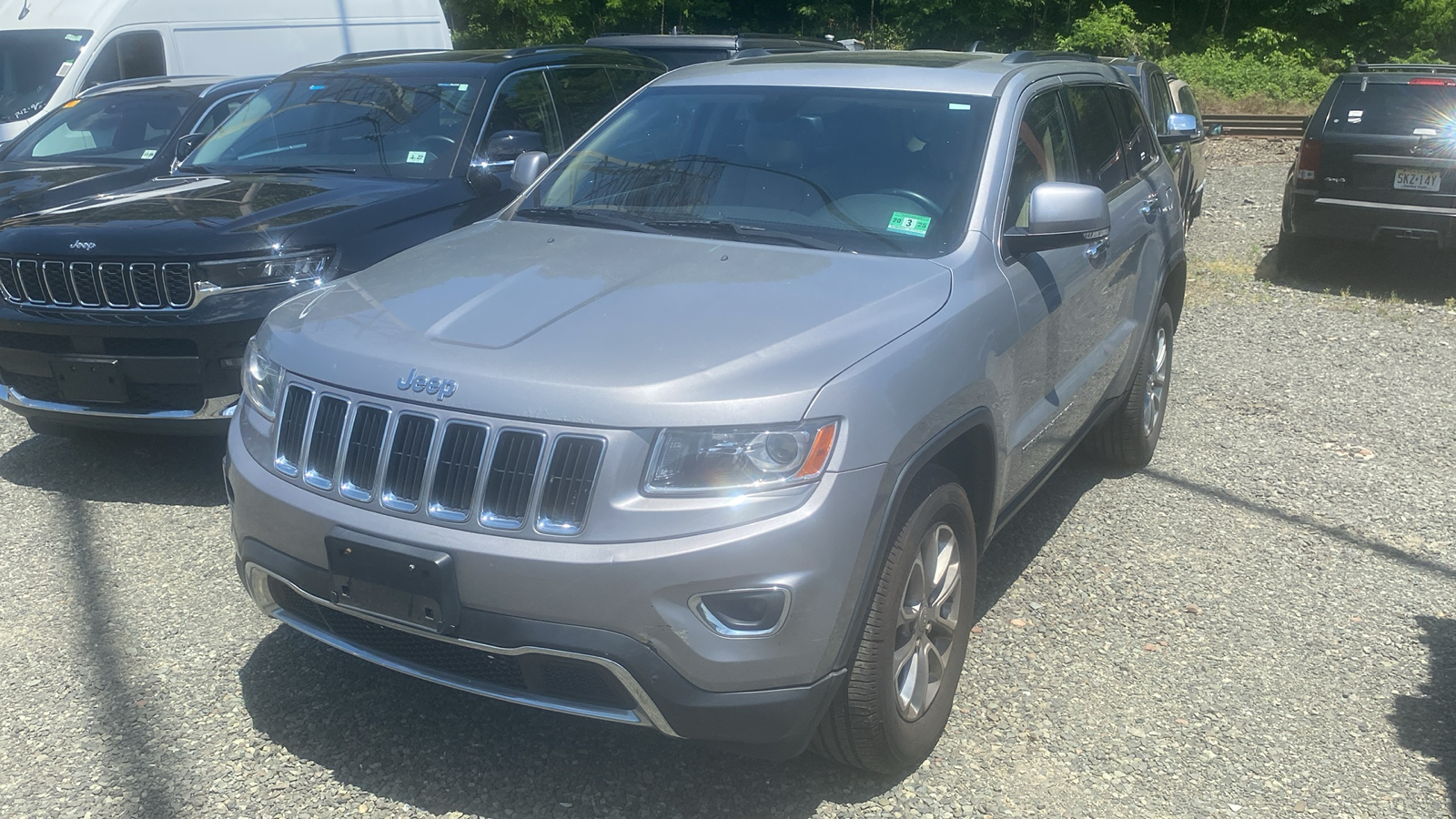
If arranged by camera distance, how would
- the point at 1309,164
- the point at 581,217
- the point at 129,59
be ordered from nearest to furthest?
the point at 581,217, the point at 1309,164, the point at 129,59

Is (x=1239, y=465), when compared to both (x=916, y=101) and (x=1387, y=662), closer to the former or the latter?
(x=1387, y=662)

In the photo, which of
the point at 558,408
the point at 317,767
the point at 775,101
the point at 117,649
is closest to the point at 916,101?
the point at 775,101

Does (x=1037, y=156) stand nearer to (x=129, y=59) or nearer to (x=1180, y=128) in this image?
(x=1180, y=128)

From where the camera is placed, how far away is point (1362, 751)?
11.4 ft

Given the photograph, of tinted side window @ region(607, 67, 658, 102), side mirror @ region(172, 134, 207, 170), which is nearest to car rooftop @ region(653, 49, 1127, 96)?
tinted side window @ region(607, 67, 658, 102)

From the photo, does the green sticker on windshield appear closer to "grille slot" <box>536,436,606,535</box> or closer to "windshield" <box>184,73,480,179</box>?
"grille slot" <box>536,436,606,535</box>

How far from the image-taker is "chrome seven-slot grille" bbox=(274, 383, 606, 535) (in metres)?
2.70

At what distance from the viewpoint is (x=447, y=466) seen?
279 cm

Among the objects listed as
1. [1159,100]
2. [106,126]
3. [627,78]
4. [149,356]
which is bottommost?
[106,126]

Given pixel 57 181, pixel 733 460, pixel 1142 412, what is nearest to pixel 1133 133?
pixel 1142 412

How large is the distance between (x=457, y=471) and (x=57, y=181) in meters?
6.30

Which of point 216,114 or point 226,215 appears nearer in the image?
point 226,215

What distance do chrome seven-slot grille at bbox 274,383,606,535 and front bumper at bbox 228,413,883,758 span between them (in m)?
0.05

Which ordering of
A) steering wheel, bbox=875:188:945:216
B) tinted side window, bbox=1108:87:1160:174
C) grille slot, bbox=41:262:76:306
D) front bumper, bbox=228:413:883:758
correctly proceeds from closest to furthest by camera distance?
front bumper, bbox=228:413:883:758, steering wheel, bbox=875:188:945:216, grille slot, bbox=41:262:76:306, tinted side window, bbox=1108:87:1160:174
